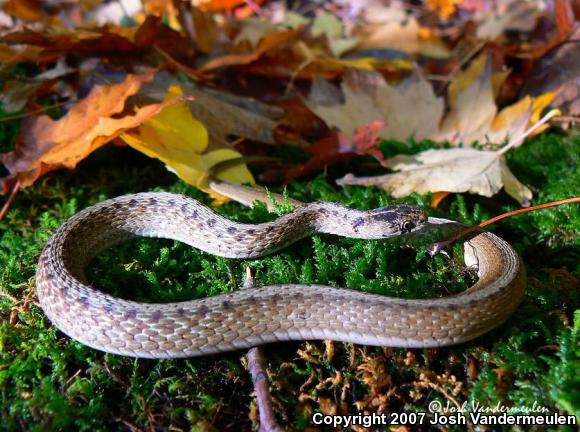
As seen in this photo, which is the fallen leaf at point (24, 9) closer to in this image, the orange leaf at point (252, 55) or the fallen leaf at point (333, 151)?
the orange leaf at point (252, 55)

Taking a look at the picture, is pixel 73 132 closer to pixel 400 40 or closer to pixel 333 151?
pixel 333 151

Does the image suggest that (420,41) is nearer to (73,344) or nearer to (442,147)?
(442,147)

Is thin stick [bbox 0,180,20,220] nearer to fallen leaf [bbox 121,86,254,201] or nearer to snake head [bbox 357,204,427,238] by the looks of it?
fallen leaf [bbox 121,86,254,201]

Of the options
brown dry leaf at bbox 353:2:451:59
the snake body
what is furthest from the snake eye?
brown dry leaf at bbox 353:2:451:59

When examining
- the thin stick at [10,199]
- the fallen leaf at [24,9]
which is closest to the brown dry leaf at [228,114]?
the thin stick at [10,199]

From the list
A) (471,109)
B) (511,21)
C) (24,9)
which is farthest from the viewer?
(511,21)

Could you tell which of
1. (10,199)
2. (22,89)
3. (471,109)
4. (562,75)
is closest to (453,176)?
(471,109)
